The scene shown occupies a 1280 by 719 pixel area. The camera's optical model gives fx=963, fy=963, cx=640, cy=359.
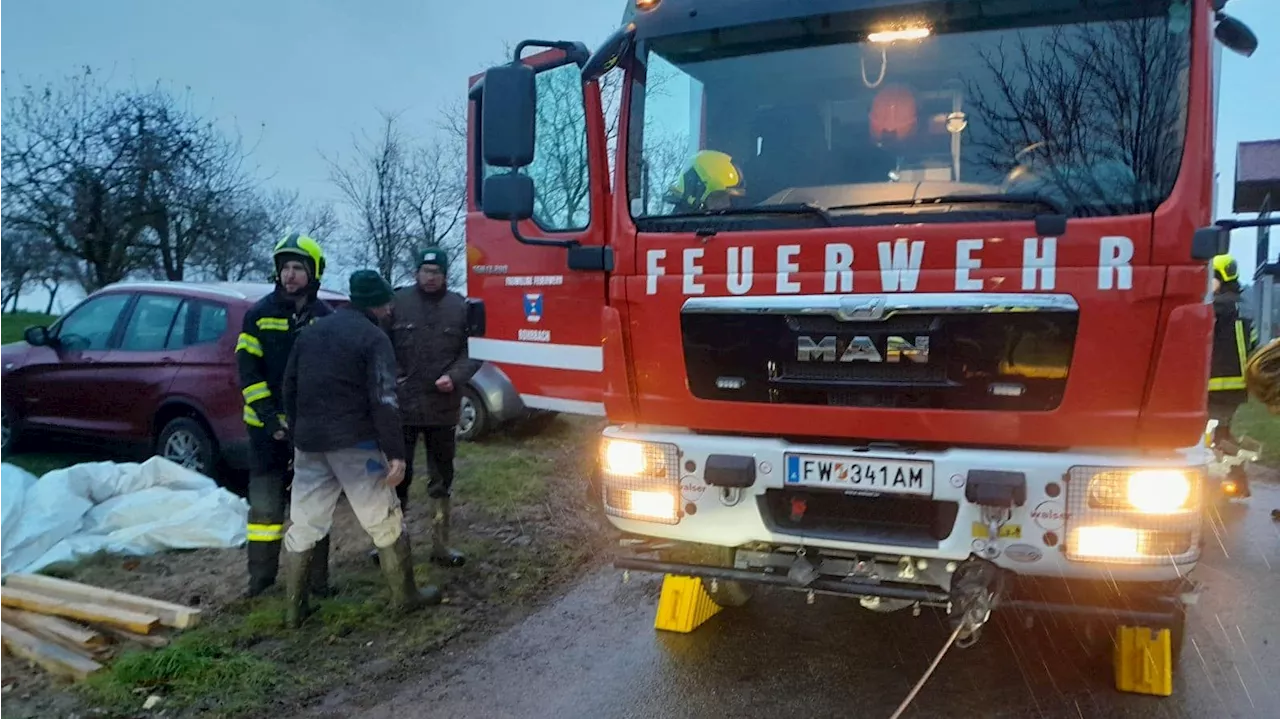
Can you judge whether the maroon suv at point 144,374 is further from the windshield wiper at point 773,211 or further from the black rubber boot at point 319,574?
the windshield wiper at point 773,211

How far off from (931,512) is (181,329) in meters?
5.51

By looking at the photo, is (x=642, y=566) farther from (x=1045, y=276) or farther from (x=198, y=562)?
(x=198, y=562)

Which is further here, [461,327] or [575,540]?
[575,540]

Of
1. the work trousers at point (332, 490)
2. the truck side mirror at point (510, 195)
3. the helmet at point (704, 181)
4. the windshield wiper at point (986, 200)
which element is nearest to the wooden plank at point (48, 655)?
the work trousers at point (332, 490)

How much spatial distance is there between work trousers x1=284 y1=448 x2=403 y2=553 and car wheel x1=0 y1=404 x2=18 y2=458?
4773mm

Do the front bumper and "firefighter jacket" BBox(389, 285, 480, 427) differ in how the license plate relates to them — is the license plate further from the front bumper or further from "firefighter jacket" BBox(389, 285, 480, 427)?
"firefighter jacket" BBox(389, 285, 480, 427)

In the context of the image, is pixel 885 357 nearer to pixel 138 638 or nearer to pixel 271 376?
pixel 271 376

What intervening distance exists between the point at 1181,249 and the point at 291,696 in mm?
3707

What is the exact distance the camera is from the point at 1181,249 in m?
3.19

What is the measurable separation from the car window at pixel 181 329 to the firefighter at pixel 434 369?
7.10ft

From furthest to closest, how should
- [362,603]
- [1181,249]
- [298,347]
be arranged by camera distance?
[362,603] < [298,347] < [1181,249]

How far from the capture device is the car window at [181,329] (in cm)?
683

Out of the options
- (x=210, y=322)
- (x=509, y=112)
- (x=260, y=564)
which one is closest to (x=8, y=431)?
(x=210, y=322)

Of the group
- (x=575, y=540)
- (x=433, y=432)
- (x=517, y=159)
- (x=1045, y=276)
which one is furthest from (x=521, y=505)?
(x=1045, y=276)
